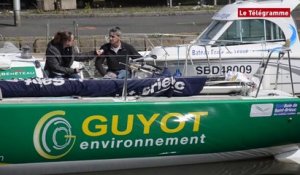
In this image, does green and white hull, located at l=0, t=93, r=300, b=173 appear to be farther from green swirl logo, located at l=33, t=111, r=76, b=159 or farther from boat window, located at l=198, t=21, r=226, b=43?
boat window, located at l=198, t=21, r=226, b=43

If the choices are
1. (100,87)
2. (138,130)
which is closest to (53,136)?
(100,87)

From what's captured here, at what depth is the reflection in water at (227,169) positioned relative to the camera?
274 inches

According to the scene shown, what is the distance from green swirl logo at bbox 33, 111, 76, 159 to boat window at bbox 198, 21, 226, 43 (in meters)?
4.14

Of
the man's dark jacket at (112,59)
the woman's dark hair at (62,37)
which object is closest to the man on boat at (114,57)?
the man's dark jacket at (112,59)

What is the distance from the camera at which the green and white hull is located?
6.33 meters

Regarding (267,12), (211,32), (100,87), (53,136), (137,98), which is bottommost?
(53,136)

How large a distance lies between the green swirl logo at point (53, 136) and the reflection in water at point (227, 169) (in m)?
0.55

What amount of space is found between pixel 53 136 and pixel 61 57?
146cm

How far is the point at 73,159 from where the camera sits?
6527 millimetres

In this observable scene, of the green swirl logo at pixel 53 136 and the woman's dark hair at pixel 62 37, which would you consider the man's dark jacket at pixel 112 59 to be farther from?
the green swirl logo at pixel 53 136

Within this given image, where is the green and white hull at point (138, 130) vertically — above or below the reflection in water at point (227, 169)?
above

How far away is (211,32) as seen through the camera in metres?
10.1

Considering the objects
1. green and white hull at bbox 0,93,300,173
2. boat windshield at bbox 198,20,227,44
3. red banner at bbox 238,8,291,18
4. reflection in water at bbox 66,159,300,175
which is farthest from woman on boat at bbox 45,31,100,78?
red banner at bbox 238,8,291,18

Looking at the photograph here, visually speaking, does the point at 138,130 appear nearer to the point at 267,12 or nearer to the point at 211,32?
the point at 211,32
